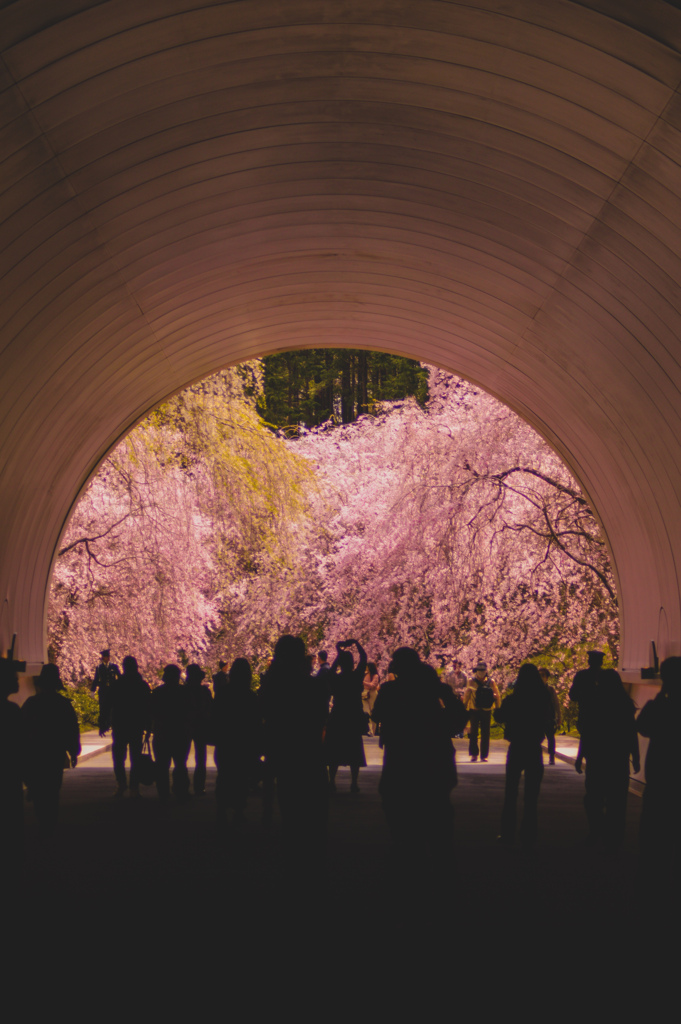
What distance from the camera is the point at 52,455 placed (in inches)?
480

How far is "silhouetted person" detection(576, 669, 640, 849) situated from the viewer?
845cm

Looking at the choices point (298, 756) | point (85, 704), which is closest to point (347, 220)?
point (298, 756)

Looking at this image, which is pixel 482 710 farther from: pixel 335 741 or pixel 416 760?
pixel 416 760

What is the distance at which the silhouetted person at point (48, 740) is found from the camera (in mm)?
9039

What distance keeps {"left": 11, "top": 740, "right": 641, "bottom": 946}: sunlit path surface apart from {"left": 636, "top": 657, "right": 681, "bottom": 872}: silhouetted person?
1.38 ft

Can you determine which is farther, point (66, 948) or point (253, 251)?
point (253, 251)

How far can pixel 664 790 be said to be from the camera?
19.4 feet

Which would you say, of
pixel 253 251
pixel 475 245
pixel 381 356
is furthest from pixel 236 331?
pixel 381 356

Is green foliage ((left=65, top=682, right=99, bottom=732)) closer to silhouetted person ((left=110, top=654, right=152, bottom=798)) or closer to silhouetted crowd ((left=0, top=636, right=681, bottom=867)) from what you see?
silhouetted crowd ((left=0, top=636, right=681, bottom=867))

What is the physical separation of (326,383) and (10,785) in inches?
2006

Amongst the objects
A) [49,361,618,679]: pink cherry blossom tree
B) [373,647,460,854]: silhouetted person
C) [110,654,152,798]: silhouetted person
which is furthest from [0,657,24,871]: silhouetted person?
[49,361,618,679]: pink cherry blossom tree

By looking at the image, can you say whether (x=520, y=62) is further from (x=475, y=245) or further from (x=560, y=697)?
(x=560, y=697)

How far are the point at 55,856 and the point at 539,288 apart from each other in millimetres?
6882

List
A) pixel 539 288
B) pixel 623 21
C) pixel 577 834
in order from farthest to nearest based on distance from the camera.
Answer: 1. pixel 539 288
2. pixel 577 834
3. pixel 623 21
